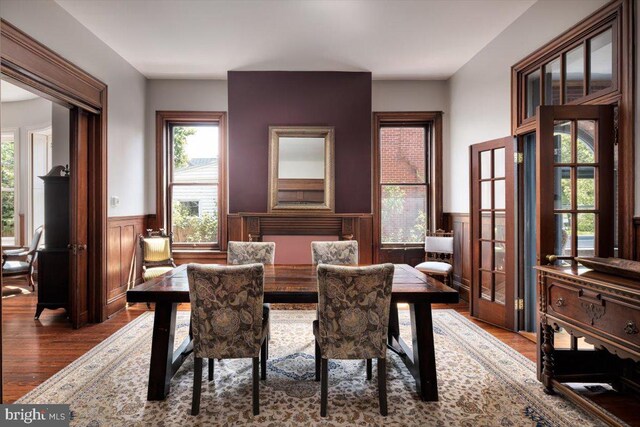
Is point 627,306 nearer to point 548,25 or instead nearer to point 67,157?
point 548,25

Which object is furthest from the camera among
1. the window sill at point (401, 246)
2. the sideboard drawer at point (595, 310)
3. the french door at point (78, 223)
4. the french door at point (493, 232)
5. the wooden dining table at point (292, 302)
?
the window sill at point (401, 246)

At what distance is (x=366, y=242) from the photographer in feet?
16.4

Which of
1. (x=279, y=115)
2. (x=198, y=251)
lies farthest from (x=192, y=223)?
(x=279, y=115)

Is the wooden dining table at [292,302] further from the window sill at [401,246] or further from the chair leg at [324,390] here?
the window sill at [401,246]

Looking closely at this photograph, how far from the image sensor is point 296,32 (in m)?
3.71

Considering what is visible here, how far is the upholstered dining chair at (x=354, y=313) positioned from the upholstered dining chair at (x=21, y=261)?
494 cm

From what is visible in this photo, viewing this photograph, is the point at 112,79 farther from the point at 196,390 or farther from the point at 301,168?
the point at 196,390

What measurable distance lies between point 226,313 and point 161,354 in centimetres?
64

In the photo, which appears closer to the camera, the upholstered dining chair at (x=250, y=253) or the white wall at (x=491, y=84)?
the white wall at (x=491, y=84)

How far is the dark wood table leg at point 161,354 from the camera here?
2.26 meters

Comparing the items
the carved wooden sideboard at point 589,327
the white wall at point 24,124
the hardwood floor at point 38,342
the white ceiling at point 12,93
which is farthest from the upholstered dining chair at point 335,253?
the white wall at point 24,124

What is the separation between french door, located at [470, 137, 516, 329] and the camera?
3504 mm

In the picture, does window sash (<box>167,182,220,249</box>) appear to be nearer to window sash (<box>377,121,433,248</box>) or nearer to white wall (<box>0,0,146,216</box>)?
white wall (<box>0,0,146,216</box>)

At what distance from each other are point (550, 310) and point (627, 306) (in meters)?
0.57
